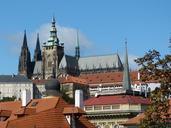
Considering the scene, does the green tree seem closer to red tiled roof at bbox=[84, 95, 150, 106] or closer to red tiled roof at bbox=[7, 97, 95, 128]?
red tiled roof at bbox=[7, 97, 95, 128]

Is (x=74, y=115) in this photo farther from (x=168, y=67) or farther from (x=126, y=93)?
(x=126, y=93)

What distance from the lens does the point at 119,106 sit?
78125mm

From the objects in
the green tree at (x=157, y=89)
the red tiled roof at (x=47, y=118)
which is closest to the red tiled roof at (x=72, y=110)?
the red tiled roof at (x=47, y=118)

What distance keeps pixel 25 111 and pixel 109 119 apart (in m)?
39.6

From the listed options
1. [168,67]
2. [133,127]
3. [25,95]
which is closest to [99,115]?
[133,127]

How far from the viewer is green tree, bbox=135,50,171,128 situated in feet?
57.9

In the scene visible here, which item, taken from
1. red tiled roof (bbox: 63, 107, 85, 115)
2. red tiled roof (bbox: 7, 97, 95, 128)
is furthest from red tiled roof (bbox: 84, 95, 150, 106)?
red tiled roof (bbox: 63, 107, 85, 115)

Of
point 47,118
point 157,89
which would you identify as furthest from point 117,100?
point 157,89

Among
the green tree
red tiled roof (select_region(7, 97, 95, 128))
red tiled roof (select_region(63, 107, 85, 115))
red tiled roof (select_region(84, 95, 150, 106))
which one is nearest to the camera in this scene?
the green tree

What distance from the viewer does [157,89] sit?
59.1ft

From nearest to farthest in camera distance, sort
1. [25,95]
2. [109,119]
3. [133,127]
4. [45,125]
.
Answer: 1. [45,125]
2. [25,95]
3. [133,127]
4. [109,119]

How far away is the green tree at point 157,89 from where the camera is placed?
695 inches

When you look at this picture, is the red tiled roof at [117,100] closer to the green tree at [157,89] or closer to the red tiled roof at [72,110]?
the red tiled roof at [72,110]

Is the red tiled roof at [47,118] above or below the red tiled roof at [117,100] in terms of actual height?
below
